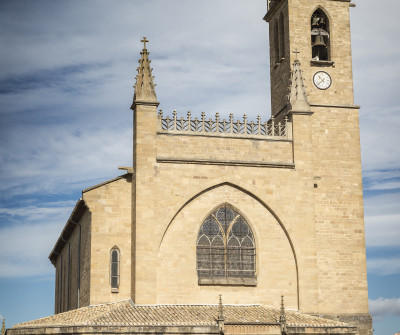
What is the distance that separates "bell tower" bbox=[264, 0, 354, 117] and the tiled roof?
955cm

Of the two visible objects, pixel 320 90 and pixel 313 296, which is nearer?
pixel 313 296

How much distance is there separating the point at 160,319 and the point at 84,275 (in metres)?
5.19

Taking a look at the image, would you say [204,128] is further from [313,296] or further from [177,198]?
[313,296]

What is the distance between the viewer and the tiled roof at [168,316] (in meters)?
25.7

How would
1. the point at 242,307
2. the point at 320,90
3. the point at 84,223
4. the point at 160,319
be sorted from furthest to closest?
1. the point at 320,90
2. the point at 84,223
3. the point at 242,307
4. the point at 160,319

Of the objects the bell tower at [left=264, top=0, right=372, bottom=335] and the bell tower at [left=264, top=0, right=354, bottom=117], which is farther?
the bell tower at [left=264, top=0, right=354, bottom=117]

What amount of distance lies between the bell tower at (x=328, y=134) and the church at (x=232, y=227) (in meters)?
0.06

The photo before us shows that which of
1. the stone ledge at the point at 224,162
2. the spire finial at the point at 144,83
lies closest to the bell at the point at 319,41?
the stone ledge at the point at 224,162

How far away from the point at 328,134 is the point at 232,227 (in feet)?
20.6

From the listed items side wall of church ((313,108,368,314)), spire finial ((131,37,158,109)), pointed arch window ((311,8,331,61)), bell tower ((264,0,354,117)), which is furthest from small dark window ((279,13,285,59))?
spire finial ((131,37,158,109))

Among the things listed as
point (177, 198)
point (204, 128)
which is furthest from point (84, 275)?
point (204, 128)

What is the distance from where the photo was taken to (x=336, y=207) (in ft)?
102

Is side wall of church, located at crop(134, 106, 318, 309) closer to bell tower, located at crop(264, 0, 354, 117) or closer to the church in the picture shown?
the church

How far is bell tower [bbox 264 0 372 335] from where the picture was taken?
99.5 ft
